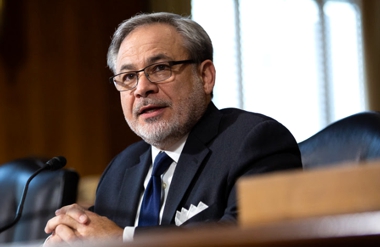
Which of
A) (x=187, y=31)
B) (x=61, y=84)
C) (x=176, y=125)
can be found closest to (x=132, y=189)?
(x=176, y=125)

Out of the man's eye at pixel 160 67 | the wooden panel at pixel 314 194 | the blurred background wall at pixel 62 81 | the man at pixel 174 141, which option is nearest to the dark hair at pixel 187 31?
the man at pixel 174 141

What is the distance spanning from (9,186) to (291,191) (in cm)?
207

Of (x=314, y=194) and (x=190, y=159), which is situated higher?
(x=314, y=194)

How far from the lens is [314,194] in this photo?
571 mm

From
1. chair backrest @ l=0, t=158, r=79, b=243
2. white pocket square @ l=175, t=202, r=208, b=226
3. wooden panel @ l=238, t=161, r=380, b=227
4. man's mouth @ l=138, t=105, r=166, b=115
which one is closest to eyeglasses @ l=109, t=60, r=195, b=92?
man's mouth @ l=138, t=105, r=166, b=115

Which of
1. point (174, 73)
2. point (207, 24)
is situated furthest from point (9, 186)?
point (207, 24)

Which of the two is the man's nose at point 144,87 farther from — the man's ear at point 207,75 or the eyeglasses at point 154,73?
the man's ear at point 207,75

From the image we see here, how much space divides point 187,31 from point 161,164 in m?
0.54

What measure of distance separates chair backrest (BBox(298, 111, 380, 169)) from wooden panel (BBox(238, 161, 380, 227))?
51.5 inches

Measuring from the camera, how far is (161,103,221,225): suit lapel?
1967 millimetres

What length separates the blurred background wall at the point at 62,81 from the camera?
14.2 ft

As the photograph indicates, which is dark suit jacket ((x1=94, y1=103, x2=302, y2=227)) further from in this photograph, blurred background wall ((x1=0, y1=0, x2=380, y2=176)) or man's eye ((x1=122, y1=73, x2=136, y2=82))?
blurred background wall ((x1=0, y1=0, x2=380, y2=176))

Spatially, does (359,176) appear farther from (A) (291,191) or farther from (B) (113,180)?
(B) (113,180)

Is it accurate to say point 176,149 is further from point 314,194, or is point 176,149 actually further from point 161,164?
point 314,194
